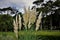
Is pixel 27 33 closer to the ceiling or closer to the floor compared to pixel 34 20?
closer to the floor

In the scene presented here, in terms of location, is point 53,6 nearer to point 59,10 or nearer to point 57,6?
point 57,6

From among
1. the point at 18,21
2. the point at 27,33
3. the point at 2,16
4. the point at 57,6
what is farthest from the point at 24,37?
the point at 57,6

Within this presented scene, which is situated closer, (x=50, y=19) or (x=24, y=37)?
(x=24, y=37)

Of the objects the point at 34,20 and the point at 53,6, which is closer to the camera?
the point at 34,20

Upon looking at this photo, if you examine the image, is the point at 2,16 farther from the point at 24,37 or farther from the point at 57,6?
the point at 24,37

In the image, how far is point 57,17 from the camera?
503 inches

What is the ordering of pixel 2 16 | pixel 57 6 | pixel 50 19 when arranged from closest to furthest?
1. pixel 2 16
2. pixel 50 19
3. pixel 57 6

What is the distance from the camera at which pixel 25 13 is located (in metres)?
2.37

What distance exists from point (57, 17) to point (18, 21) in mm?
10532

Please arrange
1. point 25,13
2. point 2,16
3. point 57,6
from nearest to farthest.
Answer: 1. point 25,13
2. point 2,16
3. point 57,6

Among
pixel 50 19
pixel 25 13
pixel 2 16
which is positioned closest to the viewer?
pixel 25 13

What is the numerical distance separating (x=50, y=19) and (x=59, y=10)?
1062mm

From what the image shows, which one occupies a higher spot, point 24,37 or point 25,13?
point 25,13

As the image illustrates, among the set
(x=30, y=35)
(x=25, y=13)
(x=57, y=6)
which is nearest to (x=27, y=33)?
(x=30, y=35)
